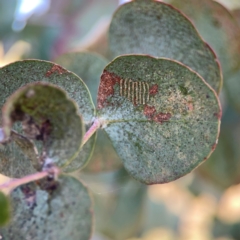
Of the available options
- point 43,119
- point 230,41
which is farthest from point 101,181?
point 43,119

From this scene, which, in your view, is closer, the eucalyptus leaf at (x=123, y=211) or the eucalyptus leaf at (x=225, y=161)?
the eucalyptus leaf at (x=225, y=161)

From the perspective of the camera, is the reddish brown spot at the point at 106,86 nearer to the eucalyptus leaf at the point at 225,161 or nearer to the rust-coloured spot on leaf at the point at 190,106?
the rust-coloured spot on leaf at the point at 190,106

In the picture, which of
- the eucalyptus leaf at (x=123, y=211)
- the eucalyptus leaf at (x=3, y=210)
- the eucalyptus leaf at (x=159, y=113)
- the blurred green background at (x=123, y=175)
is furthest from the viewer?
the eucalyptus leaf at (x=123, y=211)

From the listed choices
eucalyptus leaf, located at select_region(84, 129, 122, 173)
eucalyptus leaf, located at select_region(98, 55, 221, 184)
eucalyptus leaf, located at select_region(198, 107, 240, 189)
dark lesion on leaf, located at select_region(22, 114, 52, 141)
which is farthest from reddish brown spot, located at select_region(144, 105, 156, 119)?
eucalyptus leaf, located at select_region(198, 107, 240, 189)

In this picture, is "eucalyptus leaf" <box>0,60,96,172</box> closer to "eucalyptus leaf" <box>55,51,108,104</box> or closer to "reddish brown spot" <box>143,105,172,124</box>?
"reddish brown spot" <box>143,105,172,124</box>

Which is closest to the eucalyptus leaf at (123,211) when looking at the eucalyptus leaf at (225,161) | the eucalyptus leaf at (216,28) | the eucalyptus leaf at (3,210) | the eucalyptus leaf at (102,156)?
the eucalyptus leaf at (225,161)

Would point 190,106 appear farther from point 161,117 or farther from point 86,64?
point 86,64
